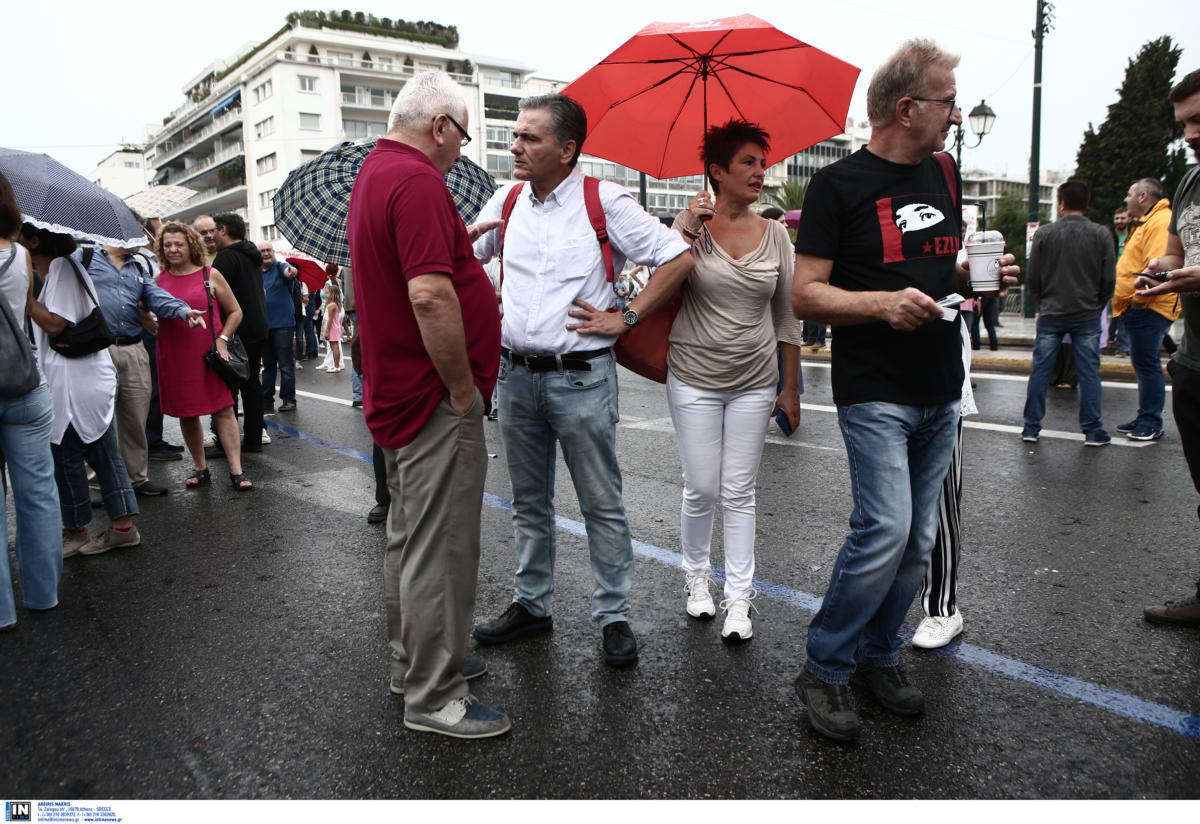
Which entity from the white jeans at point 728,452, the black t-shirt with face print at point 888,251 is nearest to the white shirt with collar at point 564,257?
the white jeans at point 728,452

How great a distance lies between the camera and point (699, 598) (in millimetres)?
3350

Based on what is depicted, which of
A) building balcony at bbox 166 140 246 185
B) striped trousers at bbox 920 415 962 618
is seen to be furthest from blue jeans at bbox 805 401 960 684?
building balcony at bbox 166 140 246 185

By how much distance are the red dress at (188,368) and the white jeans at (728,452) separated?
3957mm

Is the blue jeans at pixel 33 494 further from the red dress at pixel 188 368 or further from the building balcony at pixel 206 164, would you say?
the building balcony at pixel 206 164

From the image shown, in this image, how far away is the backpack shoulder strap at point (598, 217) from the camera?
2939mm

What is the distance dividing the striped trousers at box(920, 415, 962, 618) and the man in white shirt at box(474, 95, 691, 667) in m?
1.14

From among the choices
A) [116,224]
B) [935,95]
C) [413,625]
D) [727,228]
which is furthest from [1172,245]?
[116,224]

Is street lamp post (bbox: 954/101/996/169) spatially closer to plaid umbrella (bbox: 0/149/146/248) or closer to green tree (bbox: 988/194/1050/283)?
plaid umbrella (bbox: 0/149/146/248)

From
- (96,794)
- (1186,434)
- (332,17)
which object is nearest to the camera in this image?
(96,794)

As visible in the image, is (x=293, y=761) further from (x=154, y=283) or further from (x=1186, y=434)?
(x=154, y=283)

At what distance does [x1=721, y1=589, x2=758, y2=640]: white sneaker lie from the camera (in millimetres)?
3102

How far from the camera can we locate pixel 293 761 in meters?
2.37

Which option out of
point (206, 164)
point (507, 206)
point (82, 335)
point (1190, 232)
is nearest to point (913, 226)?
point (1190, 232)

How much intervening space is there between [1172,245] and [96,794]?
166 inches
